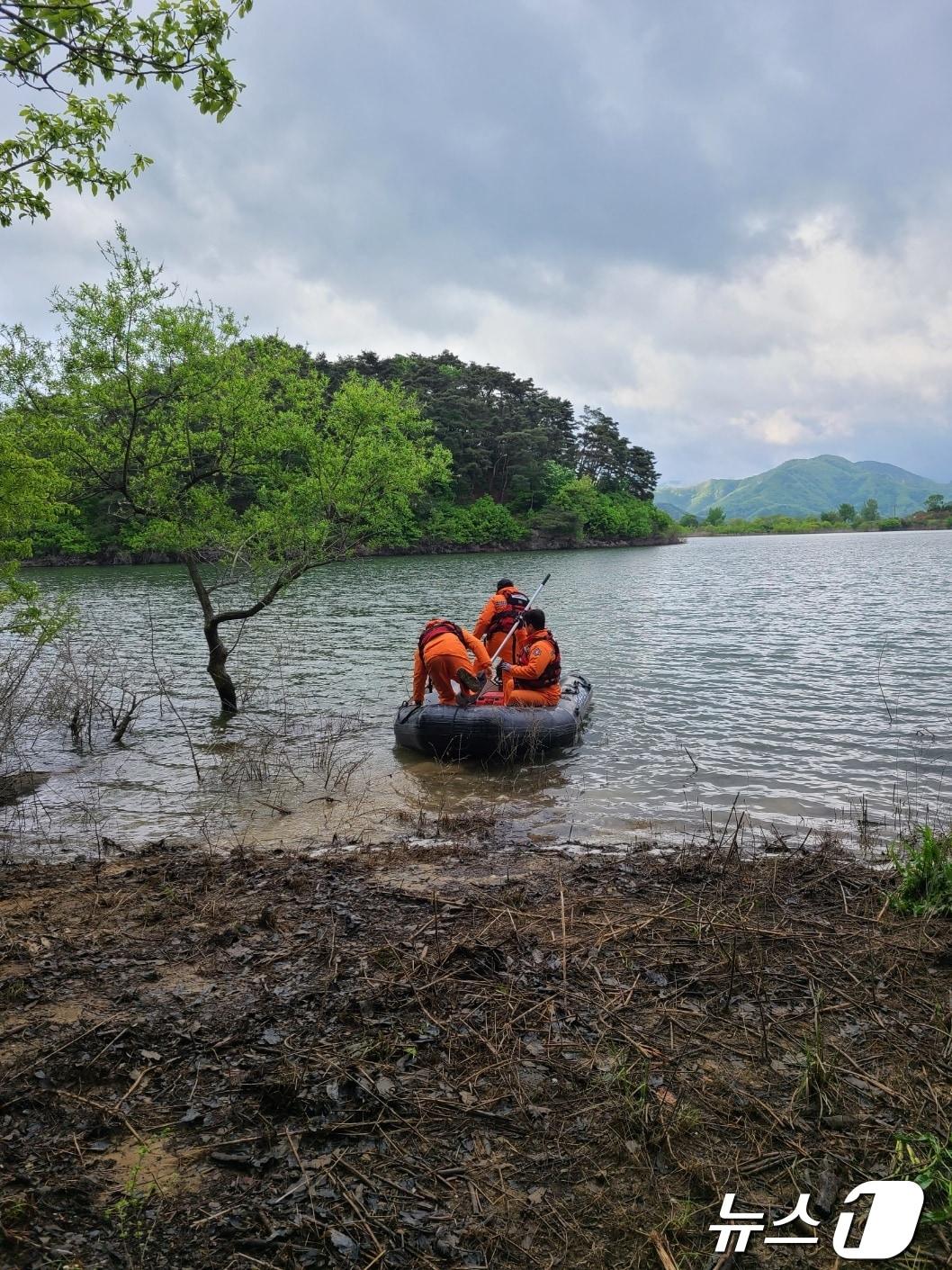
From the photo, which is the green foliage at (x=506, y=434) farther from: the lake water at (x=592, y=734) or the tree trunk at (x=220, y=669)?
the tree trunk at (x=220, y=669)

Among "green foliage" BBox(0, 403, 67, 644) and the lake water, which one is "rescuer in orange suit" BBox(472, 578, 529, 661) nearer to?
the lake water

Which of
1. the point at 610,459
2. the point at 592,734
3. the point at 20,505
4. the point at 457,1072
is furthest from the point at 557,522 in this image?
the point at 457,1072

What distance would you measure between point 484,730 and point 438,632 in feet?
→ 5.51

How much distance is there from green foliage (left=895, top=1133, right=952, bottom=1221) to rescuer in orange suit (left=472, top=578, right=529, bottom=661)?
10.3 m

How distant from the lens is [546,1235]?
243 centimetres

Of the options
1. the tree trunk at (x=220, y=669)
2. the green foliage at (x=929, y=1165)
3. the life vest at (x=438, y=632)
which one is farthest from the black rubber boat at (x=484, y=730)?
the green foliage at (x=929, y=1165)

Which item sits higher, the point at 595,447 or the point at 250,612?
the point at 595,447

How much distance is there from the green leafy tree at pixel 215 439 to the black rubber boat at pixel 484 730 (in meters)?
3.34

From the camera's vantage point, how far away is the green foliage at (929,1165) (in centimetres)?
251

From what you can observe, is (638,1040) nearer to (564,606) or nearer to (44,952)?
(44,952)

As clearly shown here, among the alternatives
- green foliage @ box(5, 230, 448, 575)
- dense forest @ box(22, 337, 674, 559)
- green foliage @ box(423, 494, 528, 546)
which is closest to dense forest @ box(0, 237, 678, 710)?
green foliage @ box(5, 230, 448, 575)

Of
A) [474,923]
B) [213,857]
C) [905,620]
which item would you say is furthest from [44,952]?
[905,620]

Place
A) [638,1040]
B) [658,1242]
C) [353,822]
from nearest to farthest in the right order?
1. [658,1242]
2. [638,1040]
3. [353,822]

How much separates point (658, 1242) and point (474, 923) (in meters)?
2.47
